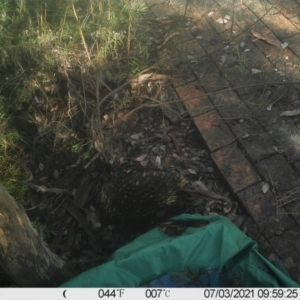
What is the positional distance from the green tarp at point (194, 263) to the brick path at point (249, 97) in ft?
1.23

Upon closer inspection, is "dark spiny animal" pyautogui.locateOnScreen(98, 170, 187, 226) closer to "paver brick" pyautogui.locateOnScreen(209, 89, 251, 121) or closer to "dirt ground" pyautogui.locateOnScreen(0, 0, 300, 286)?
"dirt ground" pyautogui.locateOnScreen(0, 0, 300, 286)

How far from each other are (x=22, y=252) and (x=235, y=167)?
5.15 feet

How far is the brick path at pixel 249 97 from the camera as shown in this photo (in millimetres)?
2773

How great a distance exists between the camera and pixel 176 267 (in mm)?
2279

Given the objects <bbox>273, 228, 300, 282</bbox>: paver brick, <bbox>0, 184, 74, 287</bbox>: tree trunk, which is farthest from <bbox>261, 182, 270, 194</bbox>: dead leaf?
<bbox>0, 184, 74, 287</bbox>: tree trunk

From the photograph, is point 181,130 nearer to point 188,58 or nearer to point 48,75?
point 188,58

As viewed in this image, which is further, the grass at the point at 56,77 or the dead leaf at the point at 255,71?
the dead leaf at the point at 255,71

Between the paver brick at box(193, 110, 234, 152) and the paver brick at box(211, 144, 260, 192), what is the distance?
0.06 metres

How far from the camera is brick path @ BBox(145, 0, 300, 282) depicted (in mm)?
2773

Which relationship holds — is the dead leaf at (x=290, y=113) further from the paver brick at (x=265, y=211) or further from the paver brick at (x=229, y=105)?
the paver brick at (x=265, y=211)

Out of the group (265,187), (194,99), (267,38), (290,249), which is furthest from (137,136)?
(267,38)

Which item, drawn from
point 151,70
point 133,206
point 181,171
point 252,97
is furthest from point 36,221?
point 252,97

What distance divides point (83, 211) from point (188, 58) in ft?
5.48
